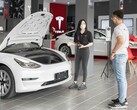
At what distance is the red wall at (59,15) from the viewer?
20578mm

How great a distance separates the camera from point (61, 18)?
21422mm

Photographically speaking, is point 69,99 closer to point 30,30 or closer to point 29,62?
point 29,62

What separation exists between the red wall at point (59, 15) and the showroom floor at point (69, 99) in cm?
1521

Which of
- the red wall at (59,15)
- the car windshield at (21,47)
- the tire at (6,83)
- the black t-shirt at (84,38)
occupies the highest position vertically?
the red wall at (59,15)

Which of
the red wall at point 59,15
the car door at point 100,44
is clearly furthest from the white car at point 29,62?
the red wall at point 59,15

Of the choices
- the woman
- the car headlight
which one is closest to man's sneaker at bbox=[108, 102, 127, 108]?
the woman

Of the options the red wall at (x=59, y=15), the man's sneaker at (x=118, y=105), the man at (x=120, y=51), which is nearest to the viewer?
A: the man at (x=120, y=51)

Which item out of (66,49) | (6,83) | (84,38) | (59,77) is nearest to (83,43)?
(84,38)

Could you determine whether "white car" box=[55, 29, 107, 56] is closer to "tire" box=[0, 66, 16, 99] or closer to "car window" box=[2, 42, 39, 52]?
"car window" box=[2, 42, 39, 52]

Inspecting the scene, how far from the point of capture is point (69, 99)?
4.60m

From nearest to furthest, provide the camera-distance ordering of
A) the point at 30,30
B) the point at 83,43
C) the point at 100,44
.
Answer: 1. the point at 30,30
2. the point at 83,43
3. the point at 100,44

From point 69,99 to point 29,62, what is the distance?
97 cm

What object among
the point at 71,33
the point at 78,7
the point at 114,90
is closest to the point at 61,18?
the point at 71,33

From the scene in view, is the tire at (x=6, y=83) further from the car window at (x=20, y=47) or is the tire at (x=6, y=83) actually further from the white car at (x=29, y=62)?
the car window at (x=20, y=47)
